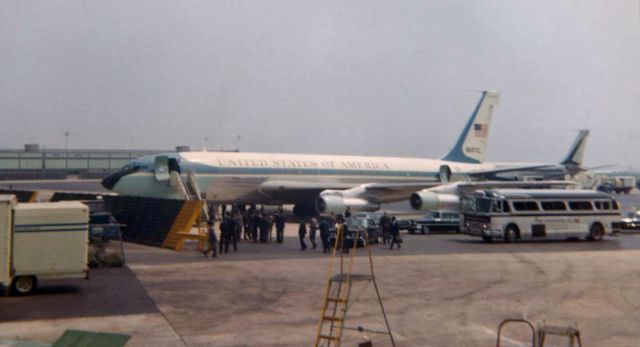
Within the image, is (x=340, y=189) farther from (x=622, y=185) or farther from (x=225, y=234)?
(x=622, y=185)

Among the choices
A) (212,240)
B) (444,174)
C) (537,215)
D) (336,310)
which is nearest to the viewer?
(336,310)

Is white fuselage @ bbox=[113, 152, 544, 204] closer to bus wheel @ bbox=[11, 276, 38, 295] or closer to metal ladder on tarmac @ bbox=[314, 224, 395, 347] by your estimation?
bus wheel @ bbox=[11, 276, 38, 295]

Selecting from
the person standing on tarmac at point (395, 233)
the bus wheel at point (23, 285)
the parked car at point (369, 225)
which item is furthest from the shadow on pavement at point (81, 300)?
the parked car at point (369, 225)

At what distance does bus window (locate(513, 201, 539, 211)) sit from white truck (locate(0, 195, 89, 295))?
20507 mm

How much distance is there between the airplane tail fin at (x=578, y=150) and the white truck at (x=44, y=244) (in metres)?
53.5

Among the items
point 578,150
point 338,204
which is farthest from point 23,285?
point 578,150

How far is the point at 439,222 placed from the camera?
135 ft

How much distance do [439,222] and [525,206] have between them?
7.34 meters

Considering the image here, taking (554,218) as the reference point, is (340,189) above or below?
above

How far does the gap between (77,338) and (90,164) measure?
405ft

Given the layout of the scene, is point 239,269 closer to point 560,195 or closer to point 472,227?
point 472,227

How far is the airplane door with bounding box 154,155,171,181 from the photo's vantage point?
41.0m

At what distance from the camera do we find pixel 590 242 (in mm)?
35344

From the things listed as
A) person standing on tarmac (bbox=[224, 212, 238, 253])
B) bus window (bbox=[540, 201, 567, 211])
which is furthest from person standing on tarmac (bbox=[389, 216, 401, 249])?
bus window (bbox=[540, 201, 567, 211])
